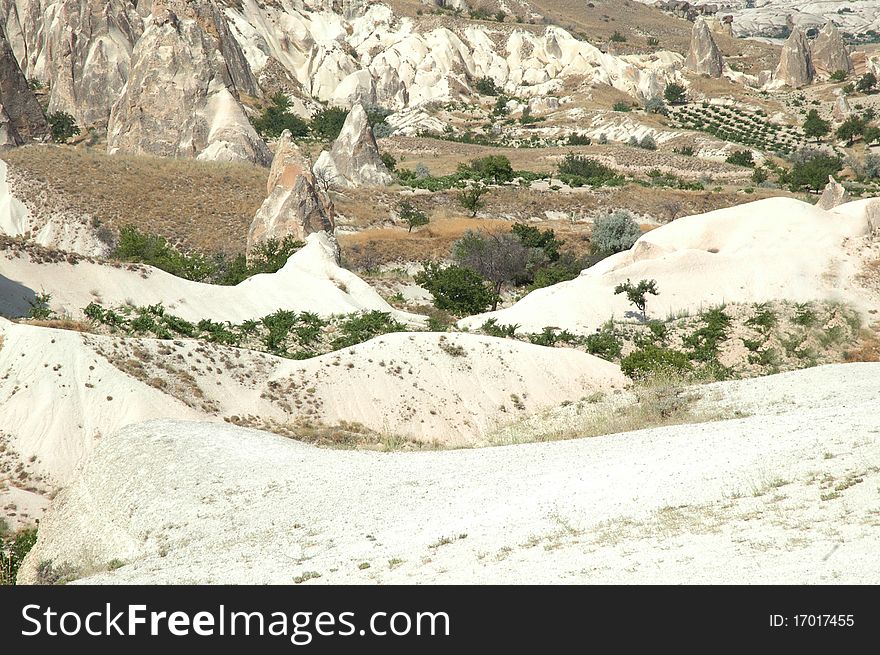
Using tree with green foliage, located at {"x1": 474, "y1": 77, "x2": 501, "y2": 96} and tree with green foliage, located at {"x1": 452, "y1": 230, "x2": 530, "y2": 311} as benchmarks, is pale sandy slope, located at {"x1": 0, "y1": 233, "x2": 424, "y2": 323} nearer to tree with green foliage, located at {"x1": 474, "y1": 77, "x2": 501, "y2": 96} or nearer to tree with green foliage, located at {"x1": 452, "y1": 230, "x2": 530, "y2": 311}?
tree with green foliage, located at {"x1": 452, "y1": 230, "x2": 530, "y2": 311}

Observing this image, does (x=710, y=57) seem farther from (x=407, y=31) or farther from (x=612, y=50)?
(x=407, y=31)

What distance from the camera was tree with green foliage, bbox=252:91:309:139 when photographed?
90000 mm

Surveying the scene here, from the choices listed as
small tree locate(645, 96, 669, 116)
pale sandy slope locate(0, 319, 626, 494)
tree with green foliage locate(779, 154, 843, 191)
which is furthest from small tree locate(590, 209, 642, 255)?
small tree locate(645, 96, 669, 116)

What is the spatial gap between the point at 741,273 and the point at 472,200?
2843 centimetres

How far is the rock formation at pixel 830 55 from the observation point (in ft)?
429

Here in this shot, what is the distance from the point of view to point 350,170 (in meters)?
66.6

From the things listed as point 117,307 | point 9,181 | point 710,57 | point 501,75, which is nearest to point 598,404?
point 117,307

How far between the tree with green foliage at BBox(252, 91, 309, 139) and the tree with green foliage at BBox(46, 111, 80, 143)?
17836 millimetres

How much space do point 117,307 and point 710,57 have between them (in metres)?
122

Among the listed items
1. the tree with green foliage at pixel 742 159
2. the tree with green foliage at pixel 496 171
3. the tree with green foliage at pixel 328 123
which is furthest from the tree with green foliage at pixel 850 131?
the tree with green foliage at pixel 328 123

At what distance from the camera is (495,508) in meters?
10.5

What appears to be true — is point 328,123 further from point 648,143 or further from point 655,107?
point 655,107

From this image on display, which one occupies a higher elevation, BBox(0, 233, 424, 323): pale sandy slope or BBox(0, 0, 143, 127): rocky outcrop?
BBox(0, 0, 143, 127): rocky outcrop

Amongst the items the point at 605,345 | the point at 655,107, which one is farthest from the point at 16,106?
the point at 655,107
